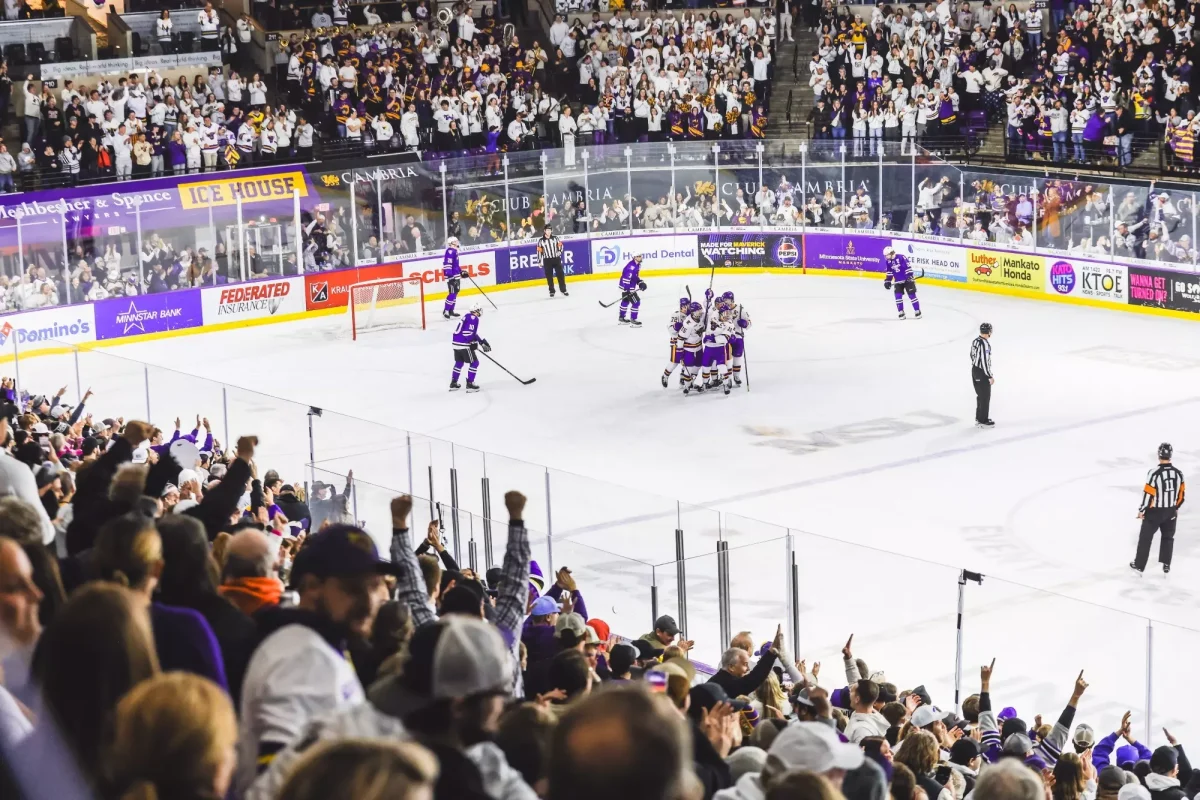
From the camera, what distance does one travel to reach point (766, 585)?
1032 cm

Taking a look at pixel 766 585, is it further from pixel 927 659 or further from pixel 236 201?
pixel 236 201

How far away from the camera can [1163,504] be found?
13.4 meters

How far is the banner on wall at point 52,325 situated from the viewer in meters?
23.1

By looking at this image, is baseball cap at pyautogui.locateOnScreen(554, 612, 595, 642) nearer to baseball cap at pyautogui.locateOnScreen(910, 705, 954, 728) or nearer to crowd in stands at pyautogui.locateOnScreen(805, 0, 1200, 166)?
baseball cap at pyautogui.locateOnScreen(910, 705, 954, 728)

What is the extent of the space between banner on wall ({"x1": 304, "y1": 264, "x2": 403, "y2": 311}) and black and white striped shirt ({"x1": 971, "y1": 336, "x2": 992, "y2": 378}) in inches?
478

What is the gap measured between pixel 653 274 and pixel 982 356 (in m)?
12.3

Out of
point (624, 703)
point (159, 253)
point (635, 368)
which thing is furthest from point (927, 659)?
point (159, 253)

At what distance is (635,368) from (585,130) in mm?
10186

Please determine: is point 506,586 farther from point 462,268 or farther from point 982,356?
point 462,268

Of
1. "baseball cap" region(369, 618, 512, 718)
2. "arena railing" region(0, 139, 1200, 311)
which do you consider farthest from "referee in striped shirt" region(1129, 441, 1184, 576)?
"arena railing" region(0, 139, 1200, 311)

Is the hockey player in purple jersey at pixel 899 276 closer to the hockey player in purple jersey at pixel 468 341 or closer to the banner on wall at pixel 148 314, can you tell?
the hockey player in purple jersey at pixel 468 341

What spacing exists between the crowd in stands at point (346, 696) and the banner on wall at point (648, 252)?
22232 millimetres

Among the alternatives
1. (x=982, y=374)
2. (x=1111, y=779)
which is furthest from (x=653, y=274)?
(x=1111, y=779)

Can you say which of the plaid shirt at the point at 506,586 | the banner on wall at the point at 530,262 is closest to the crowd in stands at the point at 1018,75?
the banner on wall at the point at 530,262
